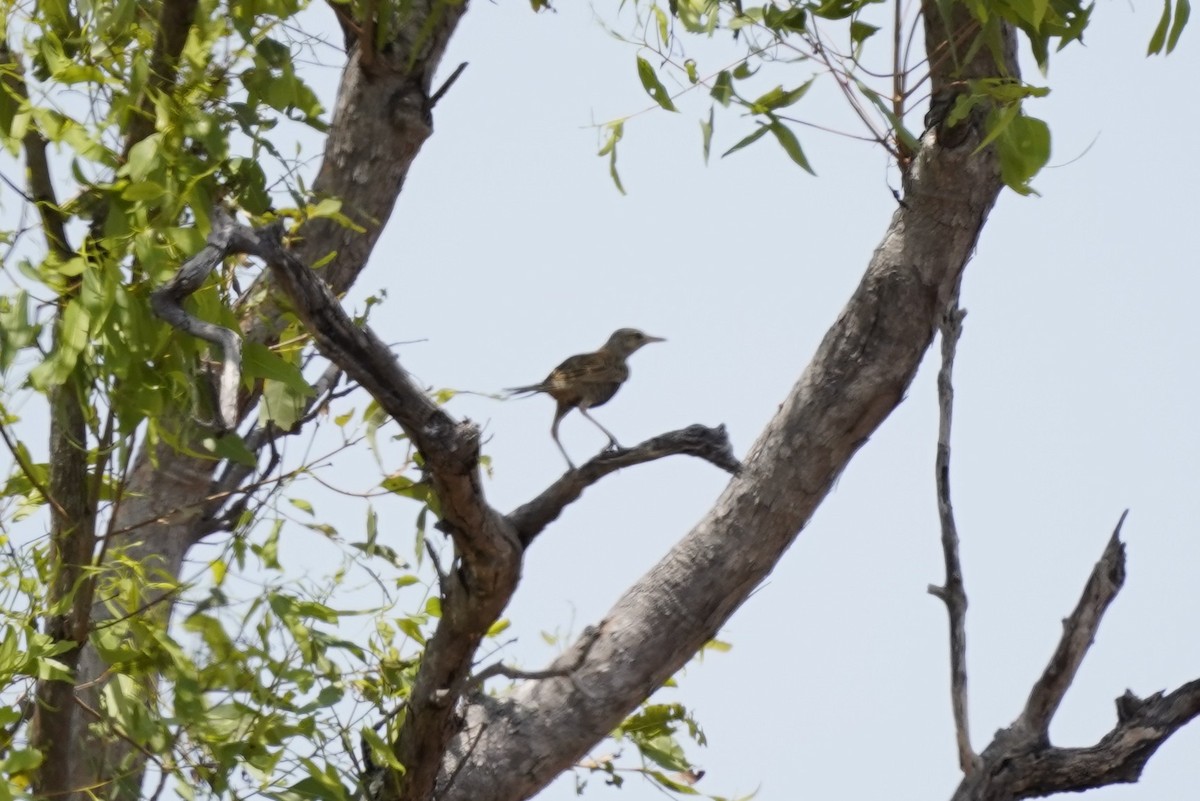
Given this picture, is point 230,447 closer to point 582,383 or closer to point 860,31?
point 582,383

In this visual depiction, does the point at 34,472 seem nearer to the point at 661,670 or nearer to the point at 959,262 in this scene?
the point at 661,670

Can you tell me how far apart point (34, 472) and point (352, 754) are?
808mm

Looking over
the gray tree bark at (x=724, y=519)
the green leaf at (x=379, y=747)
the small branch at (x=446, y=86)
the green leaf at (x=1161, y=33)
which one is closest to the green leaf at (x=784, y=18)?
the gray tree bark at (x=724, y=519)

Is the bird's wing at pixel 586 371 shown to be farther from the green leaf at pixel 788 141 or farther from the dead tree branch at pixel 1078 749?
the dead tree branch at pixel 1078 749

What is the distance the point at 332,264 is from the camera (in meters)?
3.57

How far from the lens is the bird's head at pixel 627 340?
3031 millimetres

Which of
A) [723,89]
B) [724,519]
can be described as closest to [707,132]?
[723,89]

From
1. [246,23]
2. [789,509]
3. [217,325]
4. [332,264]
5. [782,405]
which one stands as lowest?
[217,325]

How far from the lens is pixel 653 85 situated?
2518 millimetres

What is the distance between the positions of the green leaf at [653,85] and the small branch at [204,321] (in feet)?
2.52

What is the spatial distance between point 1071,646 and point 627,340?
1.26 m

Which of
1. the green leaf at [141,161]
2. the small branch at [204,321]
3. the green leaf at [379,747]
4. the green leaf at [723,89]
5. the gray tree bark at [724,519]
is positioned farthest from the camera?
the gray tree bark at [724,519]

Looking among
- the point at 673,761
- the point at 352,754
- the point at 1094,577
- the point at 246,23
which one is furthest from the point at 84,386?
the point at 1094,577

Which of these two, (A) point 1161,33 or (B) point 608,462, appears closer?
(A) point 1161,33
